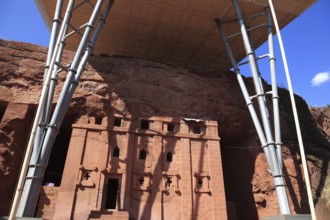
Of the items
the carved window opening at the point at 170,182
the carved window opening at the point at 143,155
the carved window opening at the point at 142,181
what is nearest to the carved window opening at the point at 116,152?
the carved window opening at the point at 143,155

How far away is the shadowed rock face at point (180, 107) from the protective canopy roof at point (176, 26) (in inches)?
125

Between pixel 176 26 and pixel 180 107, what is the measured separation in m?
6.16

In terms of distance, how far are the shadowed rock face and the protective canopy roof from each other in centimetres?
317

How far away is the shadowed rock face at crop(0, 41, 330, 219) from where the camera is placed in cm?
1474

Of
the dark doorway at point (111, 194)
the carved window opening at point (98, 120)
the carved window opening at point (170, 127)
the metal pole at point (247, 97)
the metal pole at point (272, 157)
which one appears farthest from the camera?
the carved window opening at point (170, 127)

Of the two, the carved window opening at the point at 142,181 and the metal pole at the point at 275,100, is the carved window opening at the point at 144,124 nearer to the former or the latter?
the carved window opening at the point at 142,181

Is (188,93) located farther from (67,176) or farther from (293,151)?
(67,176)

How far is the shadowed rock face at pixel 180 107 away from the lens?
48.4 ft

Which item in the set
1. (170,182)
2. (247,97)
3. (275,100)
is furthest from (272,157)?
(170,182)

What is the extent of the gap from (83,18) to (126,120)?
27.6ft

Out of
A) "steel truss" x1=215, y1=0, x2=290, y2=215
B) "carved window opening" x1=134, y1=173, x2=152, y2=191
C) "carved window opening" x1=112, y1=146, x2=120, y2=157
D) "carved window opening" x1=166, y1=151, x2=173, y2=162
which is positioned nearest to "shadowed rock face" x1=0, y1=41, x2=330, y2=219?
"carved window opening" x1=112, y1=146, x2=120, y2=157

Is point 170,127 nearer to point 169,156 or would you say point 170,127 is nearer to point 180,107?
point 180,107

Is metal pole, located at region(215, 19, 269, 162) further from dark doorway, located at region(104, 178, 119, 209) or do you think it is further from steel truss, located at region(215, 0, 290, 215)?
dark doorway, located at region(104, 178, 119, 209)

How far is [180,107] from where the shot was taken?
16625 mm
